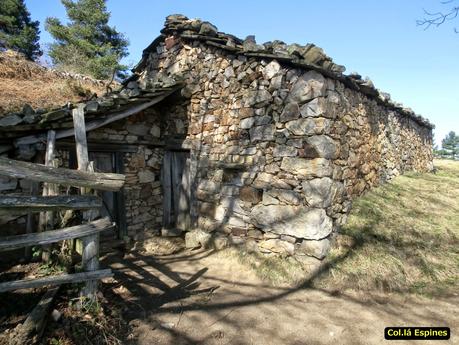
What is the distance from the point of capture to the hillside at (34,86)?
7.69 m

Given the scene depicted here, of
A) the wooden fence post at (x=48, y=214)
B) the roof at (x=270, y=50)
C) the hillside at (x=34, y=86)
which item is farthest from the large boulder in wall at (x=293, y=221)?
the hillside at (x=34, y=86)

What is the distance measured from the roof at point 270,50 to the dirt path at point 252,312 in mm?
3307

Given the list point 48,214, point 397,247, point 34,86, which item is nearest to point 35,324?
point 48,214

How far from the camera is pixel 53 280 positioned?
282cm

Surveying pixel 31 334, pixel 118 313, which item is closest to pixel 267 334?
pixel 118 313

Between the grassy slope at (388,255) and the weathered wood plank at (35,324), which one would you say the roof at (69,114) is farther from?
the grassy slope at (388,255)

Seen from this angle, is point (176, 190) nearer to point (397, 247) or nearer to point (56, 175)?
point (56, 175)

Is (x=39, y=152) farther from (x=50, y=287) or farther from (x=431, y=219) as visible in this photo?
(x=431, y=219)

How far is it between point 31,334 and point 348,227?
448 cm

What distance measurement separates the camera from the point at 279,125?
4652 mm

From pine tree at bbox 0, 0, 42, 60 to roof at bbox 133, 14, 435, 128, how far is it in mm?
17370

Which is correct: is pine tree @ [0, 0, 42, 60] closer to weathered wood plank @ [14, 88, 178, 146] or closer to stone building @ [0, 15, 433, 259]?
stone building @ [0, 15, 433, 259]

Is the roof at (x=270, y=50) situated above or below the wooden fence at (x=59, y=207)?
above

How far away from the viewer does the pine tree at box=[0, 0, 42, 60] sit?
1854cm
